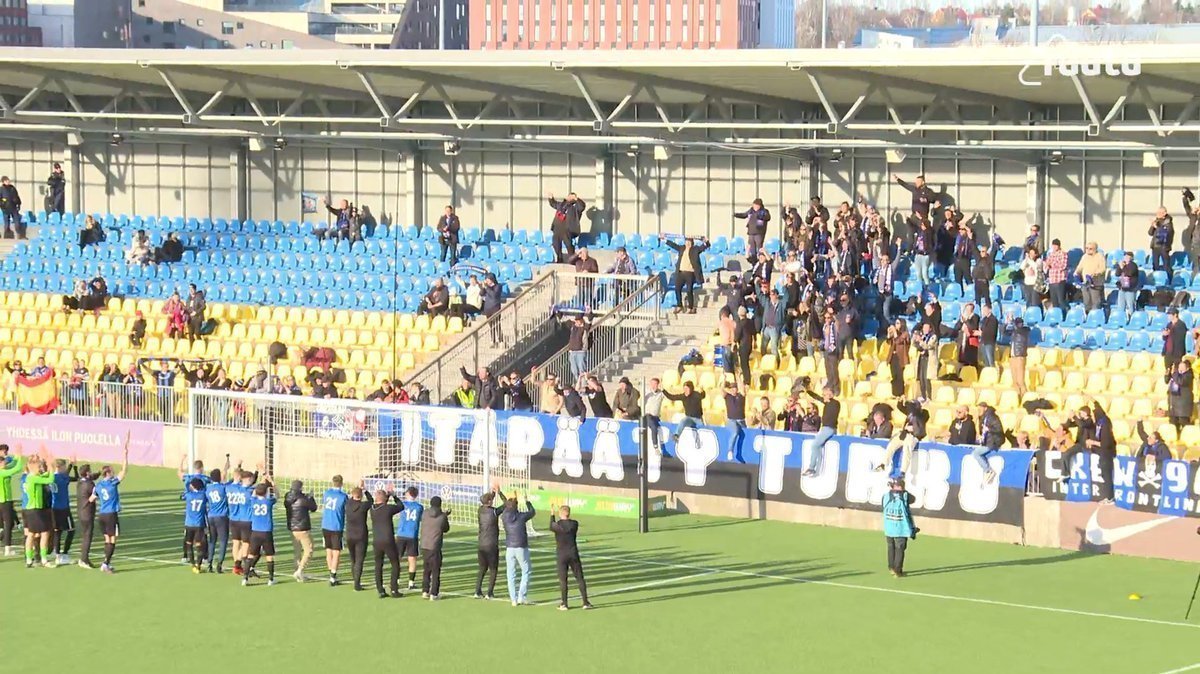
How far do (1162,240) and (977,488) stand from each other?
810 cm

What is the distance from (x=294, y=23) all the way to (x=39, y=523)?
14587cm

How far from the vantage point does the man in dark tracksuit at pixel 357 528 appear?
904 inches

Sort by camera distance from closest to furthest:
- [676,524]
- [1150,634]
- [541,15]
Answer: [1150,634], [676,524], [541,15]

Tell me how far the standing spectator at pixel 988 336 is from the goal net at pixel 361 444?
24.3 ft

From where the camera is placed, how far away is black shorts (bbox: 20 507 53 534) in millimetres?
24656

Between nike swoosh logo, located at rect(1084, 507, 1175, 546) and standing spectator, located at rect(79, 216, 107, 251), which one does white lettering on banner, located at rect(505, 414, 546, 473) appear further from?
standing spectator, located at rect(79, 216, 107, 251)

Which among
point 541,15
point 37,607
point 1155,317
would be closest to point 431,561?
point 37,607

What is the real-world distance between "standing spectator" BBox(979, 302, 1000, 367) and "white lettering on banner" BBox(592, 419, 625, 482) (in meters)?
5.98

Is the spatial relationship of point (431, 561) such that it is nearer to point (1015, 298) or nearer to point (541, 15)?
point (1015, 298)

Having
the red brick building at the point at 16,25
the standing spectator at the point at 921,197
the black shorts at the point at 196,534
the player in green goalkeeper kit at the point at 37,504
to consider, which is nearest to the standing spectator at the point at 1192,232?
the standing spectator at the point at 921,197

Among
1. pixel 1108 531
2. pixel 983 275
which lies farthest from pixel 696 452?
pixel 983 275

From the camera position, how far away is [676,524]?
28.0m

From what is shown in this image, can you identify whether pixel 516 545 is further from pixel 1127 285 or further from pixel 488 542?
pixel 1127 285

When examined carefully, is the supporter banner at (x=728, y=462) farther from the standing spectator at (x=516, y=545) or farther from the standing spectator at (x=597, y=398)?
the standing spectator at (x=516, y=545)
